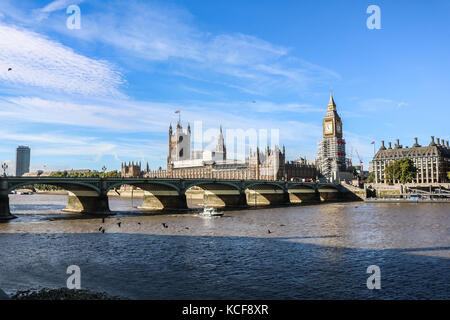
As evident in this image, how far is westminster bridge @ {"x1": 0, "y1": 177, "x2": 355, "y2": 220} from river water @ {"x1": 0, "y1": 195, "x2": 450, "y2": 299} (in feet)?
42.9

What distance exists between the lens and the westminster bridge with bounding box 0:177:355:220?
212 ft

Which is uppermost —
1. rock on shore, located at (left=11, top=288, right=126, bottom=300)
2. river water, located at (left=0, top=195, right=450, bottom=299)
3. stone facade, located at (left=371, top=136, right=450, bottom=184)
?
stone facade, located at (left=371, top=136, right=450, bottom=184)

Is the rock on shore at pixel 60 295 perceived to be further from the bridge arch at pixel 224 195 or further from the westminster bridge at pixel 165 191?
the bridge arch at pixel 224 195

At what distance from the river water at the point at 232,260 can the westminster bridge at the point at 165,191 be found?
13.1 m

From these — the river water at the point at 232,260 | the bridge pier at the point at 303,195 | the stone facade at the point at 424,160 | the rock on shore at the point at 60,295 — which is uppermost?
the stone facade at the point at 424,160

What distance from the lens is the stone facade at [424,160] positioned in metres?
170

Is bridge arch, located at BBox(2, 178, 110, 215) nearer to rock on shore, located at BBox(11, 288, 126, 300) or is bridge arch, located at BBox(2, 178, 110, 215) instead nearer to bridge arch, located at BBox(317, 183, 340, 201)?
rock on shore, located at BBox(11, 288, 126, 300)

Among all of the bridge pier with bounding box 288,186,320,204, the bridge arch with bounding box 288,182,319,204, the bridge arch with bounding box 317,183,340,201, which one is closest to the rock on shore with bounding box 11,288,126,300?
the bridge arch with bounding box 288,182,319,204

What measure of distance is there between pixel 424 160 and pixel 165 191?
135 meters

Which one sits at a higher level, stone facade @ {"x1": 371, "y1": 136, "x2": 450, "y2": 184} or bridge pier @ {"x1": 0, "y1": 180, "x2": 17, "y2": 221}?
stone facade @ {"x1": 371, "y1": 136, "x2": 450, "y2": 184}

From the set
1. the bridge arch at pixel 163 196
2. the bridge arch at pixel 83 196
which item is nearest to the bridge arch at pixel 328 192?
the bridge arch at pixel 163 196

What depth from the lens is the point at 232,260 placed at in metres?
31.2

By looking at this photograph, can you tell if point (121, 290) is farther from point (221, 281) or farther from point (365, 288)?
point (365, 288)
